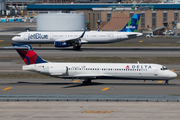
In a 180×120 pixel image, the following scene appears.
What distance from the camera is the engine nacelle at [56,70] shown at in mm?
39906

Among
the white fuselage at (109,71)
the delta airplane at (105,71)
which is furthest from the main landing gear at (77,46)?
the white fuselage at (109,71)

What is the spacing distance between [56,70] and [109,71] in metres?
6.70

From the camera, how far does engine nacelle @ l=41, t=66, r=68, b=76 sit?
131 ft

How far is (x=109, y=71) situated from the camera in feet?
132

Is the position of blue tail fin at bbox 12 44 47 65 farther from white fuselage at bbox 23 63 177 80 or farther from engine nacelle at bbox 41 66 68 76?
engine nacelle at bbox 41 66 68 76
